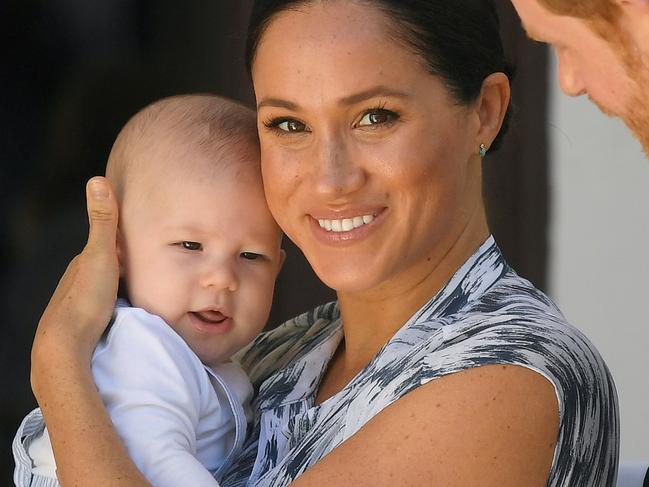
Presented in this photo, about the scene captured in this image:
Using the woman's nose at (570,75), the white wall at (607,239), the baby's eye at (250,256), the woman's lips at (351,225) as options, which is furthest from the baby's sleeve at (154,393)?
the white wall at (607,239)

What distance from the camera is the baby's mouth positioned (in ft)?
8.11

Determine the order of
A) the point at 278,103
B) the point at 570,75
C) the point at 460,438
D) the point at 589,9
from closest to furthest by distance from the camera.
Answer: the point at 589,9 < the point at 570,75 < the point at 460,438 < the point at 278,103

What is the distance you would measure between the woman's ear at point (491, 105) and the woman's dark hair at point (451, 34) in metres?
0.02

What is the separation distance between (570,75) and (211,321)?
978 mm

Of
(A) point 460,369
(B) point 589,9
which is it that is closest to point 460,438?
(A) point 460,369

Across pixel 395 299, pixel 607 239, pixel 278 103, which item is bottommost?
pixel 607 239

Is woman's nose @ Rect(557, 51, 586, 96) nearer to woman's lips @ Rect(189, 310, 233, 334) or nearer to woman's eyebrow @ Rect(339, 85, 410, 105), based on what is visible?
woman's eyebrow @ Rect(339, 85, 410, 105)

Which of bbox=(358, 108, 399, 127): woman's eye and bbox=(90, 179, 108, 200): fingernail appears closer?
bbox=(358, 108, 399, 127): woman's eye

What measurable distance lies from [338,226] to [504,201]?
2133mm

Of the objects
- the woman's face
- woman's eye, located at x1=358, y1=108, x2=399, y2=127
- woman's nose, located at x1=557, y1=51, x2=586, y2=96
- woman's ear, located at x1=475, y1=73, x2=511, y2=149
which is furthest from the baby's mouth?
woman's nose, located at x1=557, y1=51, x2=586, y2=96

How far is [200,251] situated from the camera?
8.11ft

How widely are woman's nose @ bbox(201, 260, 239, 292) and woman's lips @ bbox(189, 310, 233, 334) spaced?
5 centimetres

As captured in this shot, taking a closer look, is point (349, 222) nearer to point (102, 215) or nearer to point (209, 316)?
point (209, 316)

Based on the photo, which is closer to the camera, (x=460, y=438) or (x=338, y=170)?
(x=460, y=438)
